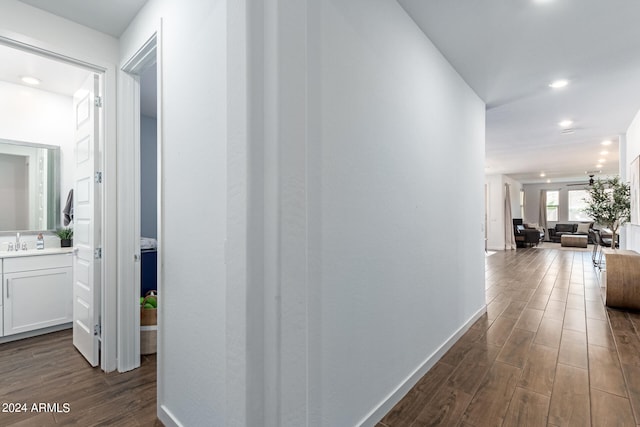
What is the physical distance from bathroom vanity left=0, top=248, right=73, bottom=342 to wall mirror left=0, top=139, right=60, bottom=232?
35 cm

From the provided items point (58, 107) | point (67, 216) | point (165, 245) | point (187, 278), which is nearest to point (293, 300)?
point (187, 278)

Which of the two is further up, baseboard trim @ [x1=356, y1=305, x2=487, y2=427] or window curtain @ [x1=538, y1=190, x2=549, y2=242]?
window curtain @ [x1=538, y1=190, x2=549, y2=242]

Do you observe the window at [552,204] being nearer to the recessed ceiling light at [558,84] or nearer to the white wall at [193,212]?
the recessed ceiling light at [558,84]

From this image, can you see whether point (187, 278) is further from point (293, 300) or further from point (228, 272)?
point (293, 300)

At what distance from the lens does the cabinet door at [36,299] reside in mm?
2805

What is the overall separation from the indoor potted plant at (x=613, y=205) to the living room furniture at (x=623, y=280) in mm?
1738

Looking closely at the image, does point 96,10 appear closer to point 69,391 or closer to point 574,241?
point 69,391

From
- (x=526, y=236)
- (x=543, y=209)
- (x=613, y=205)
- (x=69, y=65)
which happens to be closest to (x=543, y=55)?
(x=69, y=65)

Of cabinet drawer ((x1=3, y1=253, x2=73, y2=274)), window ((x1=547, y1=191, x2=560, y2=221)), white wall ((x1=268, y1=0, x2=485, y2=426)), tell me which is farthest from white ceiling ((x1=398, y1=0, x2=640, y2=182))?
window ((x1=547, y1=191, x2=560, y2=221))

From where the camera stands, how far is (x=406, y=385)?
6.38 feet

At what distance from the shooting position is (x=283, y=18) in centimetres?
111

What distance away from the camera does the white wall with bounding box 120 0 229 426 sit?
133cm

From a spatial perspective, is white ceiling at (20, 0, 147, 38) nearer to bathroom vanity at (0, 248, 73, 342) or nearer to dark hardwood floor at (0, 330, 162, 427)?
bathroom vanity at (0, 248, 73, 342)

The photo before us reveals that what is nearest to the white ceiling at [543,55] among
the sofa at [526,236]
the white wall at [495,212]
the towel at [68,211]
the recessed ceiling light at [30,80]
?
the recessed ceiling light at [30,80]
